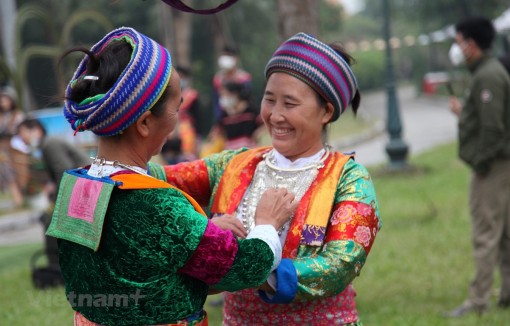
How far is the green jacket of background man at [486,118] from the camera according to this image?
550 centimetres

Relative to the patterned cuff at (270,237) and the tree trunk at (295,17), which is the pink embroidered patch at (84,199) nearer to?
the patterned cuff at (270,237)

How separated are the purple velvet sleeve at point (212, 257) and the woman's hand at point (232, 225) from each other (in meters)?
0.25

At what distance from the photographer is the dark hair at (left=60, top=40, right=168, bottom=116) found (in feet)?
7.35

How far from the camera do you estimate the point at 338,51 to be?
9.40 feet

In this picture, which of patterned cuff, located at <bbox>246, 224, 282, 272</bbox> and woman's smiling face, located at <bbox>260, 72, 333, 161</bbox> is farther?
woman's smiling face, located at <bbox>260, 72, 333, 161</bbox>

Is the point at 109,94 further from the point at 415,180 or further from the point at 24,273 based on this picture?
the point at 415,180

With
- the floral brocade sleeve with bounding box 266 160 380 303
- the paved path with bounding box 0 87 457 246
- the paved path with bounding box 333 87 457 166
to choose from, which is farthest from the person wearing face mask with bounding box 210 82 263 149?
the paved path with bounding box 333 87 457 166

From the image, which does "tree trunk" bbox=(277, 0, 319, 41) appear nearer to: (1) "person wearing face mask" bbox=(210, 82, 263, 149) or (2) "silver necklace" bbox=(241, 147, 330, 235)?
(1) "person wearing face mask" bbox=(210, 82, 263, 149)

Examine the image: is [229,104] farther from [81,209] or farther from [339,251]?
[81,209]

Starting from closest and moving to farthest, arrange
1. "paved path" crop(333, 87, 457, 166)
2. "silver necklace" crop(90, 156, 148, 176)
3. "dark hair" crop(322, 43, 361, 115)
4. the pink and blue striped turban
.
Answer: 1. "silver necklace" crop(90, 156, 148, 176)
2. the pink and blue striped turban
3. "dark hair" crop(322, 43, 361, 115)
4. "paved path" crop(333, 87, 457, 166)

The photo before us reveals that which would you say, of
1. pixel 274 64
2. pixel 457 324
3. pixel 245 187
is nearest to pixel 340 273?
pixel 245 187

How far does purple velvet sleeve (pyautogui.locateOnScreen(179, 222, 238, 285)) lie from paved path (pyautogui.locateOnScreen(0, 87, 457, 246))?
9014 mm

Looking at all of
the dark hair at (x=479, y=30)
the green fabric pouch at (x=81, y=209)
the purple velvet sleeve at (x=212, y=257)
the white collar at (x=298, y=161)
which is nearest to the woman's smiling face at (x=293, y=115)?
the white collar at (x=298, y=161)

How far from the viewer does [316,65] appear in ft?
8.93
